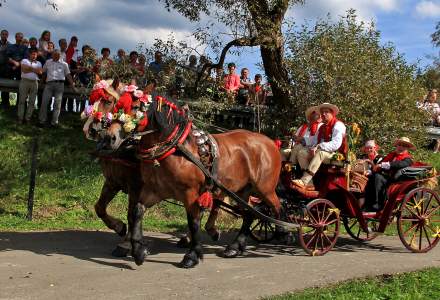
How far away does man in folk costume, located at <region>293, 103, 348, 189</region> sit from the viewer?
8656mm

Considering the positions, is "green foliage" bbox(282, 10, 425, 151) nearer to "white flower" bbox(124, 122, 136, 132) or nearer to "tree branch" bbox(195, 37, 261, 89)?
"tree branch" bbox(195, 37, 261, 89)

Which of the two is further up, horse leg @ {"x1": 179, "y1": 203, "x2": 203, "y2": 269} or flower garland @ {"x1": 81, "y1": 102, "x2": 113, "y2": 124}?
flower garland @ {"x1": 81, "y1": 102, "x2": 113, "y2": 124}

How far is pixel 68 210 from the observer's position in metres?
11.3

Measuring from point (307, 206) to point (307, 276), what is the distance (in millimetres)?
1464

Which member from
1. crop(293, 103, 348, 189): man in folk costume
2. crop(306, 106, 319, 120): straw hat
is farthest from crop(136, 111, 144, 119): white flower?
crop(306, 106, 319, 120): straw hat

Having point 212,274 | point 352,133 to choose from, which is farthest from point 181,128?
point 352,133

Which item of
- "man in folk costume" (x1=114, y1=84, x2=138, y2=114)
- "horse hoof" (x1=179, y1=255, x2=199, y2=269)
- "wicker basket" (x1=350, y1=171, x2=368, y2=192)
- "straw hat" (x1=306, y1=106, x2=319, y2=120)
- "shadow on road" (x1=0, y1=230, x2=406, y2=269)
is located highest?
"straw hat" (x1=306, y1=106, x2=319, y2=120)

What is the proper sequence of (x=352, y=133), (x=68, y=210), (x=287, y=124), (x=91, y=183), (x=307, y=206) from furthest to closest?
→ (x=287, y=124), (x=91, y=183), (x=68, y=210), (x=352, y=133), (x=307, y=206)

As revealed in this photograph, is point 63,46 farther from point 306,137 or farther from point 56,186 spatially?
Result: point 306,137

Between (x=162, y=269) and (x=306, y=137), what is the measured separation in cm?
333

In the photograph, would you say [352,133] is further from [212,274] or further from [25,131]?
[25,131]

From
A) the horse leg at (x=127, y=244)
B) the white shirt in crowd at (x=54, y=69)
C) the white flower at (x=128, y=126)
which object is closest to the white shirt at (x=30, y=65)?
the white shirt in crowd at (x=54, y=69)

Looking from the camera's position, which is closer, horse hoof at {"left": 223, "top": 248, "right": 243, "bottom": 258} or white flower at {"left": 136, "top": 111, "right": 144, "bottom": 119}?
white flower at {"left": 136, "top": 111, "right": 144, "bottom": 119}

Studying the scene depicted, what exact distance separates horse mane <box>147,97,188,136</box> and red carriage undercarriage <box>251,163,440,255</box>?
7.78ft
